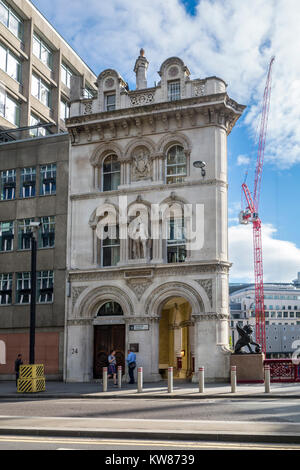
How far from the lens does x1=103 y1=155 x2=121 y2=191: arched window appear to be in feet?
107

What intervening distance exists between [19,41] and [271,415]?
4058 cm

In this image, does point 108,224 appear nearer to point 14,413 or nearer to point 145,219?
point 145,219

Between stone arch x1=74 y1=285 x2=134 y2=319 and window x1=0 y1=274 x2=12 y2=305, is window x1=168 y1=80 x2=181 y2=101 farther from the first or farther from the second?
window x1=0 y1=274 x2=12 y2=305

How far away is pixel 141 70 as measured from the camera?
3425cm

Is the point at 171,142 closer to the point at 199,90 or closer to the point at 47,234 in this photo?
the point at 199,90

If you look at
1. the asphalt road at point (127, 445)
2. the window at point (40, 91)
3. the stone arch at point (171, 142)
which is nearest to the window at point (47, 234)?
the stone arch at point (171, 142)

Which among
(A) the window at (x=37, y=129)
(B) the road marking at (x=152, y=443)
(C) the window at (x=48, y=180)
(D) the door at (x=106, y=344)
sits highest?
(A) the window at (x=37, y=129)

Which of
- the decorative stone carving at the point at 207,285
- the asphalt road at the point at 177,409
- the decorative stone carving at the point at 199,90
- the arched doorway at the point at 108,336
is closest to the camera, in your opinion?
the asphalt road at the point at 177,409

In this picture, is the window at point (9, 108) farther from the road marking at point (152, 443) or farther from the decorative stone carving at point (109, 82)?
the road marking at point (152, 443)

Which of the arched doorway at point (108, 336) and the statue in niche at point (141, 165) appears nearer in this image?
the arched doorway at point (108, 336)

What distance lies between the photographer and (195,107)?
30406mm

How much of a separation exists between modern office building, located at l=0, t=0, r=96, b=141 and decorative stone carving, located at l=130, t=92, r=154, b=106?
8.85m

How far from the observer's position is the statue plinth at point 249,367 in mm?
26188

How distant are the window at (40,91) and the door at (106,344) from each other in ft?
83.4
